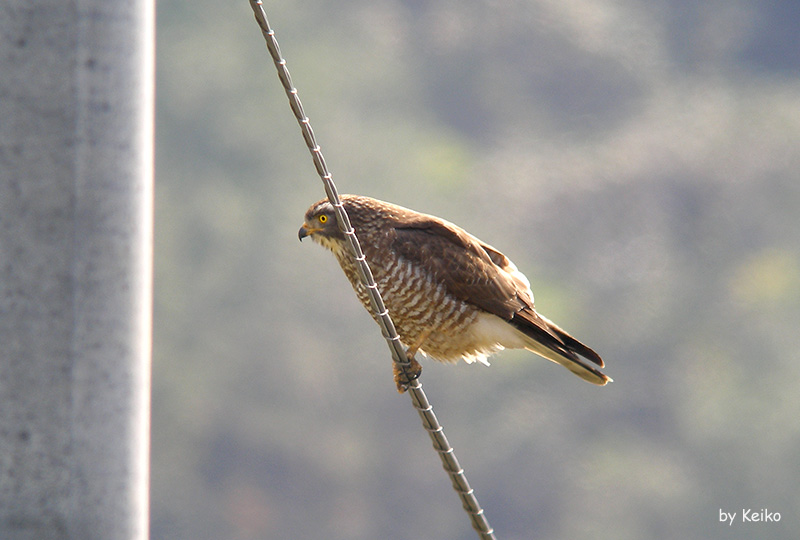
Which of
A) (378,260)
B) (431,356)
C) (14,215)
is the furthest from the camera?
(431,356)

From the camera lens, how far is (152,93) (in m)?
1.57

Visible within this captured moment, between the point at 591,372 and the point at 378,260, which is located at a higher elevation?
the point at 378,260

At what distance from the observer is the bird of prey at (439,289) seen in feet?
11.0

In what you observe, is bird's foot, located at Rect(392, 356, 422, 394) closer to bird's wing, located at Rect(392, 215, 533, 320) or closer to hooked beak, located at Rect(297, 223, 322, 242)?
bird's wing, located at Rect(392, 215, 533, 320)

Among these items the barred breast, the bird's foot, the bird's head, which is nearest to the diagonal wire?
the bird's foot

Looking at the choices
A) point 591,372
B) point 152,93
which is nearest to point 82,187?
point 152,93

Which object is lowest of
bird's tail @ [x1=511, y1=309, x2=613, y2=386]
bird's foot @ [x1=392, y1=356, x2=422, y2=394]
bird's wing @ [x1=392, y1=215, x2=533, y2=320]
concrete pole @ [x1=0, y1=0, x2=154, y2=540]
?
concrete pole @ [x1=0, y1=0, x2=154, y2=540]

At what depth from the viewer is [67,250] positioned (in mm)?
1420

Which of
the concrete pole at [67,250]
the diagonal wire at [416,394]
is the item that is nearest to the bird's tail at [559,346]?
the diagonal wire at [416,394]

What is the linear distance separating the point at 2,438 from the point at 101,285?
30 cm

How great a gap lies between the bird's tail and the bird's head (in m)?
0.82

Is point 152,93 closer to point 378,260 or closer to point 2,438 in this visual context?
point 2,438

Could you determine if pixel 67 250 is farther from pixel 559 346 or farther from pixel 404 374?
pixel 559 346

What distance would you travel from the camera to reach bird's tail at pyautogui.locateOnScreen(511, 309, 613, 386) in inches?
137
